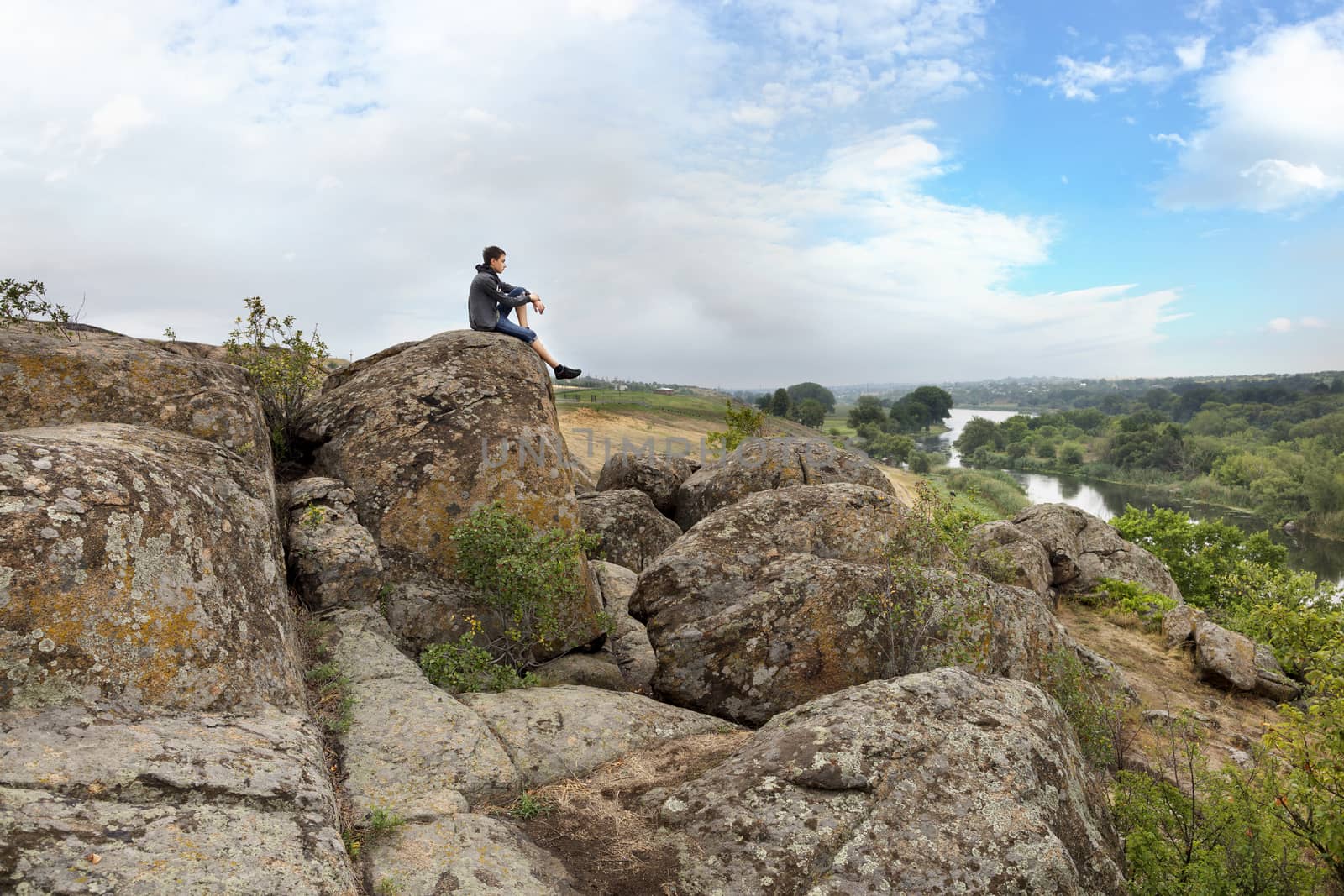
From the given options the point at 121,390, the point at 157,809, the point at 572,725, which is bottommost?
the point at 572,725

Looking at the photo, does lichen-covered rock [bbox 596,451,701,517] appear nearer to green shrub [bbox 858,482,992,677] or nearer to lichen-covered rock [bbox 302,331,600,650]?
lichen-covered rock [bbox 302,331,600,650]

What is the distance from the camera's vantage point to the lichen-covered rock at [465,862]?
14.2ft

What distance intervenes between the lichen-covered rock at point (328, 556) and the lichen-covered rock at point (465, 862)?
156 inches

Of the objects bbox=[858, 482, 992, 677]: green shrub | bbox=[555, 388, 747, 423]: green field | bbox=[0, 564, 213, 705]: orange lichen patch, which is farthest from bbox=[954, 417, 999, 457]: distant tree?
bbox=[0, 564, 213, 705]: orange lichen patch

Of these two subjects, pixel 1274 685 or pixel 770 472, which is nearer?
pixel 770 472

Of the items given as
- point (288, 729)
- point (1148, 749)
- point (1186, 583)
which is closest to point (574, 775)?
point (288, 729)

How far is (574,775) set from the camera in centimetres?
612

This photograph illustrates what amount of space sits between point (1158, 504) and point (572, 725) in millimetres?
110343

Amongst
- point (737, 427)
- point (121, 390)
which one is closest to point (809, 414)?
point (737, 427)

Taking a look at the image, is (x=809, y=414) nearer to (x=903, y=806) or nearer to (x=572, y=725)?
(x=572, y=725)

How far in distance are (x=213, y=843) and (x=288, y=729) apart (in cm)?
145

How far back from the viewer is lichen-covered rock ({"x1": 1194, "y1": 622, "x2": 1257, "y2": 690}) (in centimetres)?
1510

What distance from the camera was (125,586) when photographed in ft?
15.7

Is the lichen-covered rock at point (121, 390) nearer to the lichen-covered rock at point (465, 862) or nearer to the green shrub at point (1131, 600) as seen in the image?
the lichen-covered rock at point (465, 862)
